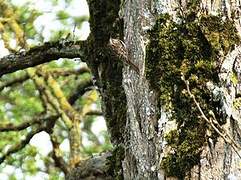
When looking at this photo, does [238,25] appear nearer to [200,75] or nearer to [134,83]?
[200,75]

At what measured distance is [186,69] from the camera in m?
2.49

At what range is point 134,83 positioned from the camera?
108 inches

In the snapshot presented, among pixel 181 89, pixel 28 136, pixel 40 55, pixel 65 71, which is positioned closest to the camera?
pixel 181 89

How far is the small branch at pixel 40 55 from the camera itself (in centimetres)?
385

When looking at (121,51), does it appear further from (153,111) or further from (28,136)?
(28,136)

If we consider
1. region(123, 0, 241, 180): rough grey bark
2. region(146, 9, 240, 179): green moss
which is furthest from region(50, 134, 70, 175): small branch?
region(146, 9, 240, 179): green moss

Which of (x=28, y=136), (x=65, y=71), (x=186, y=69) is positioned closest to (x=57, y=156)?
(x=28, y=136)

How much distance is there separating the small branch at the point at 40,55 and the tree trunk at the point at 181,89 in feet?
3.27

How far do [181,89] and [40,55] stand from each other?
1.74 metres

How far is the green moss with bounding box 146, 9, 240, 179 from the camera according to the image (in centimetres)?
237

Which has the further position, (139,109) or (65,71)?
(65,71)

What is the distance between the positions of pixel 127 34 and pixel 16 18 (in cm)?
606

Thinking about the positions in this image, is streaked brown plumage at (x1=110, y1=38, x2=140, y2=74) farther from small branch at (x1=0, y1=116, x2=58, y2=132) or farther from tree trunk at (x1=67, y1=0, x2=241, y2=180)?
small branch at (x1=0, y1=116, x2=58, y2=132)

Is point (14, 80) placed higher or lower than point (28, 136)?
higher
